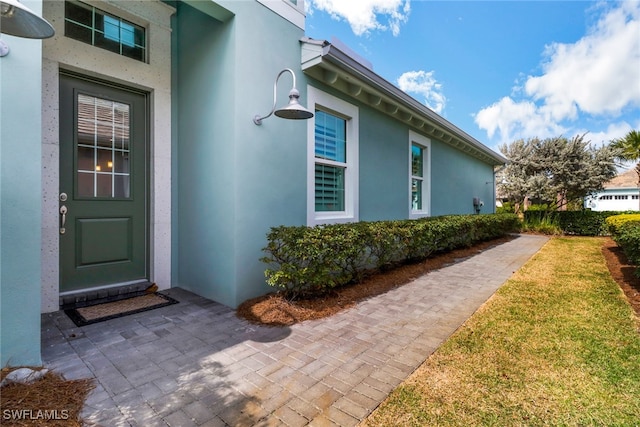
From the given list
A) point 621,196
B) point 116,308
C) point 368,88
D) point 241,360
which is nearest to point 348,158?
point 368,88

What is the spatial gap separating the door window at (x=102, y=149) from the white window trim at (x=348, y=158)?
2.75 m

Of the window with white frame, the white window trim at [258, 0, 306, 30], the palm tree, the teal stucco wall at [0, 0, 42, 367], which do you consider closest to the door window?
the teal stucco wall at [0, 0, 42, 367]

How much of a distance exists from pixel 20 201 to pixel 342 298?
3.53m

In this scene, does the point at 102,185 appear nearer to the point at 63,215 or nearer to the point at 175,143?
the point at 63,215

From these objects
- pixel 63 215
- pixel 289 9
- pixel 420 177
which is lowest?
pixel 63 215

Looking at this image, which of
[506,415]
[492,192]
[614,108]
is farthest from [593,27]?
[614,108]

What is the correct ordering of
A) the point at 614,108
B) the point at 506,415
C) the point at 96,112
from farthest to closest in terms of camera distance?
1. the point at 614,108
2. the point at 96,112
3. the point at 506,415

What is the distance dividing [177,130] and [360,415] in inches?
183

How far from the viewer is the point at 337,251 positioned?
157 inches

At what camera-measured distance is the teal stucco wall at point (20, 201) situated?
6.79 ft

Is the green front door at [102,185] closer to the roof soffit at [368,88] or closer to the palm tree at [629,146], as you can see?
the roof soffit at [368,88]

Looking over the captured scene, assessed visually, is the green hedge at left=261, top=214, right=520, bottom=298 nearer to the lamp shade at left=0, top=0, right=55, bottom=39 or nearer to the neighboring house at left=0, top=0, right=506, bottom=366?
the neighboring house at left=0, top=0, right=506, bottom=366

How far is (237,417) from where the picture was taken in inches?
70.2

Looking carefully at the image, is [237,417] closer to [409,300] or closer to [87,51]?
[409,300]
